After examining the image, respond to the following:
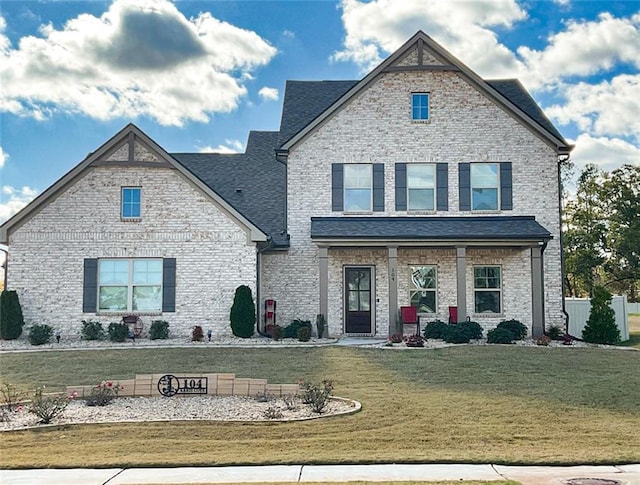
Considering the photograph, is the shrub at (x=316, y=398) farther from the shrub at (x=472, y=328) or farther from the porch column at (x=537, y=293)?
the porch column at (x=537, y=293)

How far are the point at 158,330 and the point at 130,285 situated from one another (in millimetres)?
1694

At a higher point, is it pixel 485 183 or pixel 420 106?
pixel 420 106

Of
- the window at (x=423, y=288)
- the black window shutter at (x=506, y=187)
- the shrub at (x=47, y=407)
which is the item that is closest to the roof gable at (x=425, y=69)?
the black window shutter at (x=506, y=187)

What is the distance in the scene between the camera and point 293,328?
19578 mm

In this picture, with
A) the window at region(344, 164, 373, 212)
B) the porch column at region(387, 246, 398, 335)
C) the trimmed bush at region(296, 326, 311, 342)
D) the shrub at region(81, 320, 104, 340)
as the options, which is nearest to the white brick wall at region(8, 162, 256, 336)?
the shrub at region(81, 320, 104, 340)

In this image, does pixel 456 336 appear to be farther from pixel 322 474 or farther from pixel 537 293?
pixel 322 474

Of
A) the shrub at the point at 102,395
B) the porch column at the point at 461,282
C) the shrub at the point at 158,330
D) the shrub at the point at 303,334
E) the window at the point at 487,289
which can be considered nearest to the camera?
the shrub at the point at 102,395

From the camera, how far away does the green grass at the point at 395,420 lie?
24.8ft

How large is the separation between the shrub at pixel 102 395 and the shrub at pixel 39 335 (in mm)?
8388

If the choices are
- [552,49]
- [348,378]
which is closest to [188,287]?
[348,378]

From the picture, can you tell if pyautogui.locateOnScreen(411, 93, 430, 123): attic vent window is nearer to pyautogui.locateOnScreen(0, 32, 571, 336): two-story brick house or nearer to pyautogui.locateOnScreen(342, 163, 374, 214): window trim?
pyautogui.locateOnScreen(0, 32, 571, 336): two-story brick house

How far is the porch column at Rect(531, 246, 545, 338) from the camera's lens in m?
20.2

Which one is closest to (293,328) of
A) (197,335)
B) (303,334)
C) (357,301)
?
(303,334)

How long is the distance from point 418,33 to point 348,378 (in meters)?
13.0
